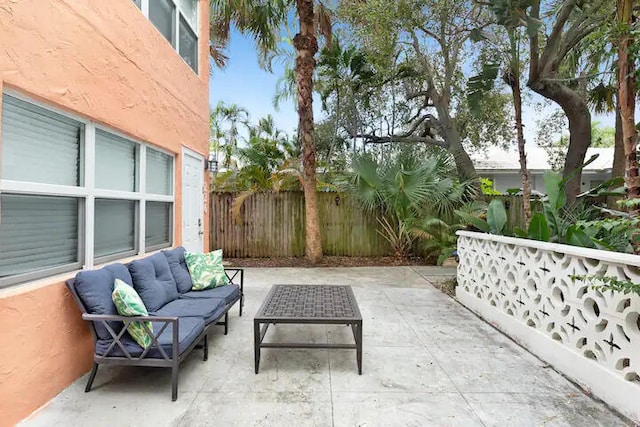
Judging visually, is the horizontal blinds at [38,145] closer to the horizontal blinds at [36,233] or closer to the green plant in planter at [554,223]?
the horizontal blinds at [36,233]

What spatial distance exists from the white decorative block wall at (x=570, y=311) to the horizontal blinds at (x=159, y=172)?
173 inches

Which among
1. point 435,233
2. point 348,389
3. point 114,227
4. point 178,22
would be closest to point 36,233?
point 114,227

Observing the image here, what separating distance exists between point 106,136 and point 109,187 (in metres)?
0.51

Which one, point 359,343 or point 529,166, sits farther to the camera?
point 529,166

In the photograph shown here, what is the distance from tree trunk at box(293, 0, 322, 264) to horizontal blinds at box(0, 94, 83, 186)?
520cm

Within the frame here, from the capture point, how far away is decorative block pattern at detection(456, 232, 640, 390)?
234 cm

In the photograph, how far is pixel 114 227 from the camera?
355 centimetres

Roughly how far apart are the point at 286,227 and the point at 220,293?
5.03 meters

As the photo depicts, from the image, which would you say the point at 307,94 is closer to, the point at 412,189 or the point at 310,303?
the point at 412,189

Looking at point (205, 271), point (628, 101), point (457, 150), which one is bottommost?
point (205, 271)

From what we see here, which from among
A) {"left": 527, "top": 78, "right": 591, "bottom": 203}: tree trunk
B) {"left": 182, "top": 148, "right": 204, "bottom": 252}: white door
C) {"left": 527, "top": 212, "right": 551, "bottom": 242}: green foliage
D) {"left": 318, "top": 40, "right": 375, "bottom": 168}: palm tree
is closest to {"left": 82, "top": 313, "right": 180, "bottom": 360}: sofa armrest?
{"left": 182, "top": 148, "right": 204, "bottom": 252}: white door

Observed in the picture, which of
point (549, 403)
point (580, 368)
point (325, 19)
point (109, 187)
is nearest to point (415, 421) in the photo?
point (549, 403)

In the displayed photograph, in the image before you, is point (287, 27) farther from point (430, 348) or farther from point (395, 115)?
point (430, 348)

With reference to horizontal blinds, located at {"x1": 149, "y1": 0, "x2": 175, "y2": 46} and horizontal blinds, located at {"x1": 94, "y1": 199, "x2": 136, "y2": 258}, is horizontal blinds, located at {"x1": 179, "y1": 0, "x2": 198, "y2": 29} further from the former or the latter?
horizontal blinds, located at {"x1": 94, "y1": 199, "x2": 136, "y2": 258}
